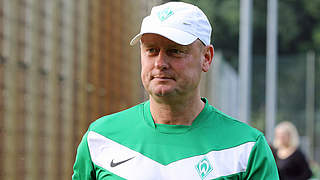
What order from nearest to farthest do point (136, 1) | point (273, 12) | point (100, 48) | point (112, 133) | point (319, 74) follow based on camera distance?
point (112, 133), point (100, 48), point (136, 1), point (273, 12), point (319, 74)

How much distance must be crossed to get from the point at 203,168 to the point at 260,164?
0.86 feet

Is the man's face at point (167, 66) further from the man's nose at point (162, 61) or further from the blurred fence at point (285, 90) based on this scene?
the blurred fence at point (285, 90)

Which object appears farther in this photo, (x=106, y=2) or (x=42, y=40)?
(x=106, y=2)

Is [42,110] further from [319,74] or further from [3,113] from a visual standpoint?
[319,74]

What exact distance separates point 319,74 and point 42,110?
2148 cm

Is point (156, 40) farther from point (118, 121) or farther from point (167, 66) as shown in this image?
point (118, 121)

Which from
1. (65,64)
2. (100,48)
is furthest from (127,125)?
(100,48)

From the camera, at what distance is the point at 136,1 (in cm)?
1056

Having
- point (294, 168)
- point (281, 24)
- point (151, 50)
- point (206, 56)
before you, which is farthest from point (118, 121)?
point (281, 24)

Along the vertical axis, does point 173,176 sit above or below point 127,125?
below

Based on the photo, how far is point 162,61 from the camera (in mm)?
3123

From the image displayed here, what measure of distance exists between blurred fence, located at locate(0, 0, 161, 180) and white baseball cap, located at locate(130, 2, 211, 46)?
2905 millimetres

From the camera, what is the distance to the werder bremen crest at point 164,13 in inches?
127

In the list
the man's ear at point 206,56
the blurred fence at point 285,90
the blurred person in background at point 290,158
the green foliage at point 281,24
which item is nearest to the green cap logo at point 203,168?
the man's ear at point 206,56
